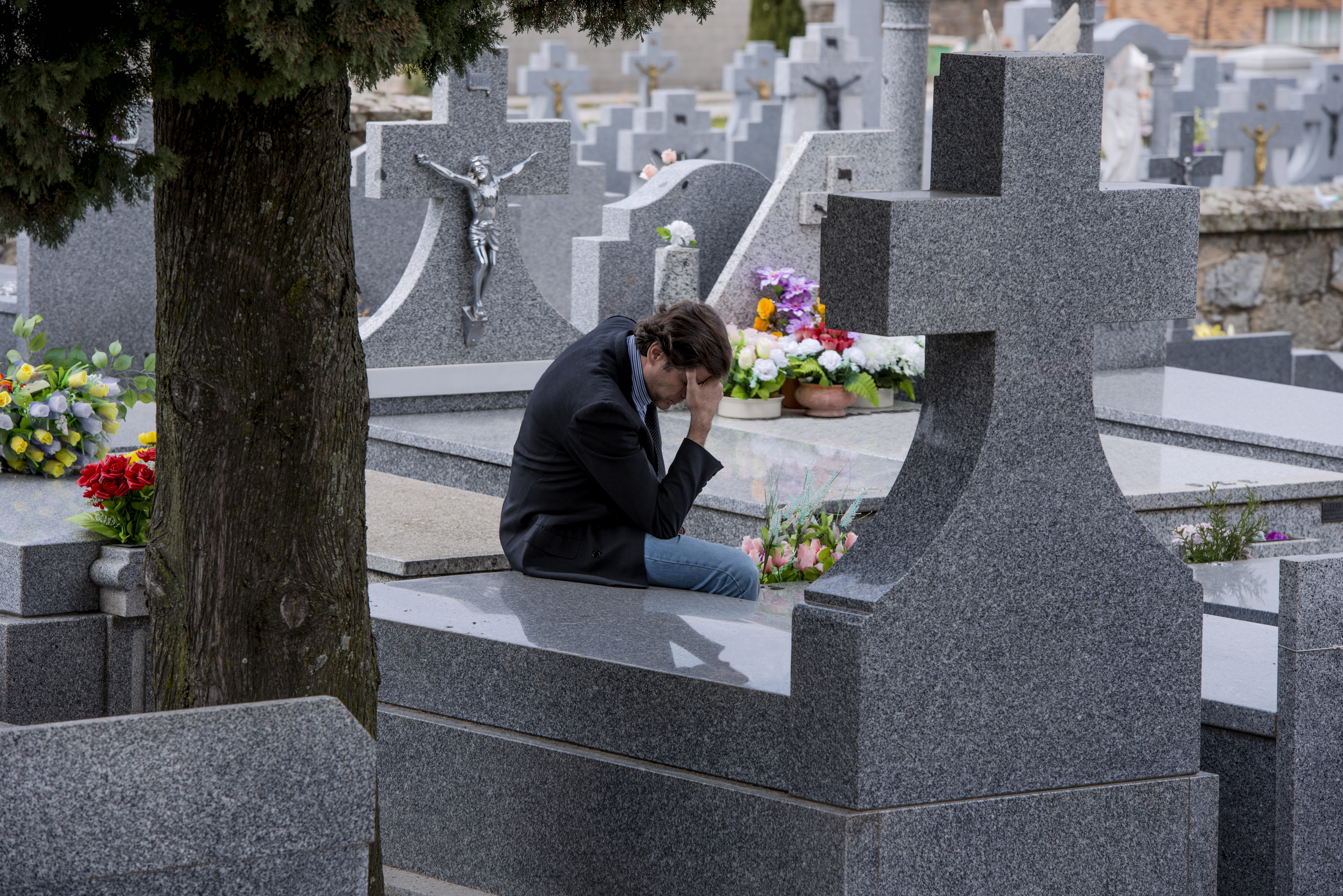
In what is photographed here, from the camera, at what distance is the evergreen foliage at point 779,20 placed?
2980 centimetres

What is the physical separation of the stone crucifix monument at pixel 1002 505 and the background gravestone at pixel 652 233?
5230 mm

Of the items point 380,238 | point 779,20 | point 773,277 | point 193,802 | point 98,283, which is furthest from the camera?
point 779,20

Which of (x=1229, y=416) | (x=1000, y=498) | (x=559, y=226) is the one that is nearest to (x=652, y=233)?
(x=1229, y=416)

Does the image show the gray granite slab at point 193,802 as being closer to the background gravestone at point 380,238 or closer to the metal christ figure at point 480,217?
the metal christ figure at point 480,217

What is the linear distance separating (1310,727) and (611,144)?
1411 cm

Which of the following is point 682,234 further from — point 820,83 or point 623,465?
point 820,83

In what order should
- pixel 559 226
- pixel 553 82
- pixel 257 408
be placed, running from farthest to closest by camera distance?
pixel 553 82 → pixel 559 226 → pixel 257 408

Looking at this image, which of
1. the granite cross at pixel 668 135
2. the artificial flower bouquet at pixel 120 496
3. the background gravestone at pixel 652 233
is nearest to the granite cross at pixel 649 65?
the granite cross at pixel 668 135

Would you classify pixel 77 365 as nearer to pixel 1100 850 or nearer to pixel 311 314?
pixel 311 314

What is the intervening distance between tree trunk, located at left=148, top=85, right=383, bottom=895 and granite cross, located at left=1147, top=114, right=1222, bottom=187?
10.2 metres

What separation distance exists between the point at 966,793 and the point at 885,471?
2826 millimetres

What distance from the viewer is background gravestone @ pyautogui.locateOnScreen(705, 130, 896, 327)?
325 inches

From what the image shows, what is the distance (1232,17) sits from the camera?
120ft

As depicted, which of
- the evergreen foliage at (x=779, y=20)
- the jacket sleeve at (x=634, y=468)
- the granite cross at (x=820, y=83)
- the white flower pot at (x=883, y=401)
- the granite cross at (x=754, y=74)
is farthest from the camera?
the evergreen foliage at (x=779, y=20)
